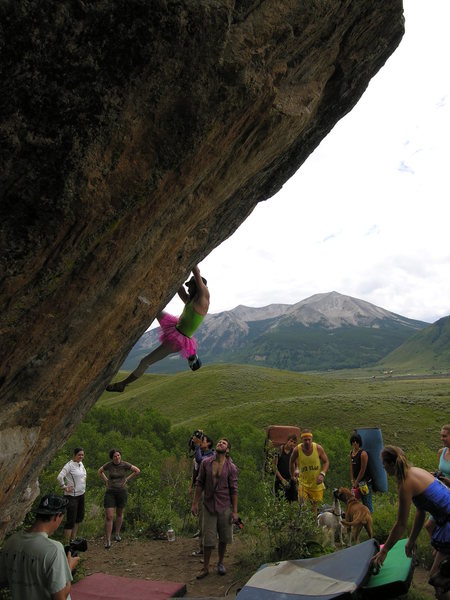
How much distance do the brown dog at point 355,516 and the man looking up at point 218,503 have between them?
2.57m

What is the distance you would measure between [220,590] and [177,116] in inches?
340

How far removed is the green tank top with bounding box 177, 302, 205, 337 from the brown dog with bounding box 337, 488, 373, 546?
5743 millimetres

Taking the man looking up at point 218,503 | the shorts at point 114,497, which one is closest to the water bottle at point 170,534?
the shorts at point 114,497

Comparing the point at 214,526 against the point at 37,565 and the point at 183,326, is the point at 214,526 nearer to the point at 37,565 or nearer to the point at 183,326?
the point at 183,326

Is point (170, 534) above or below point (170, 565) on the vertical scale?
below

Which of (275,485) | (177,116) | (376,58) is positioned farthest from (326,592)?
(376,58)

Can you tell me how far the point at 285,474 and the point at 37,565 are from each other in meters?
8.16

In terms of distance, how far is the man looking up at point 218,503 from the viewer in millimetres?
9023

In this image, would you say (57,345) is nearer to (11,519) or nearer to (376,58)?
(11,519)

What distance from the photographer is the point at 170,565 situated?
407 inches

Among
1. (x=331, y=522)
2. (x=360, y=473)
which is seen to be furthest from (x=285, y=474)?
(x=360, y=473)

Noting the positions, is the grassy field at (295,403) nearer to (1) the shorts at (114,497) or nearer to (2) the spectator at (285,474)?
(2) the spectator at (285,474)

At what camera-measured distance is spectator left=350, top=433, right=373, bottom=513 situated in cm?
1012

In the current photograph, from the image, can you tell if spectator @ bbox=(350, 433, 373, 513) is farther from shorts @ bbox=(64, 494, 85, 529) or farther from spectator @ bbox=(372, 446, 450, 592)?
shorts @ bbox=(64, 494, 85, 529)
